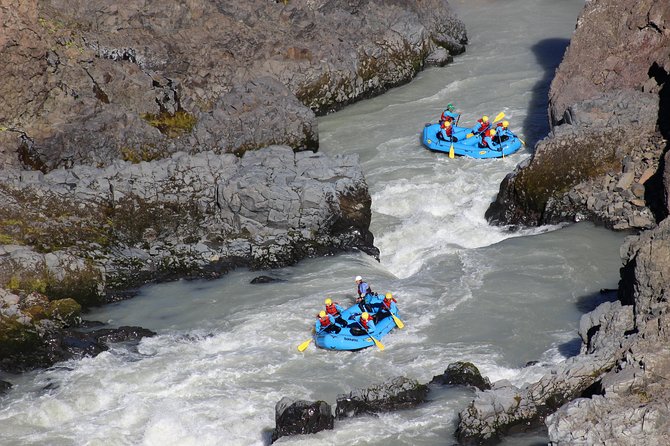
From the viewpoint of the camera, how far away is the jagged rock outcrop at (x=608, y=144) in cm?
2308

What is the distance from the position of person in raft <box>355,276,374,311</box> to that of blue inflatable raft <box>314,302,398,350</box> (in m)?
0.29

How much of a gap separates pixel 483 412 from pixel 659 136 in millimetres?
10925

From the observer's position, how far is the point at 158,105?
2738cm

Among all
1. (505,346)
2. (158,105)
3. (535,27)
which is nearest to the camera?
(505,346)

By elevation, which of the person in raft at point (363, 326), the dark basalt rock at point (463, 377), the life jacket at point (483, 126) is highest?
Answer: the life jacket at point (483, 126)

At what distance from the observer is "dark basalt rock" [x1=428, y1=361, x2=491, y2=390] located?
17.1 m

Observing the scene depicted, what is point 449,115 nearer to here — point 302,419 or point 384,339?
point 384,339

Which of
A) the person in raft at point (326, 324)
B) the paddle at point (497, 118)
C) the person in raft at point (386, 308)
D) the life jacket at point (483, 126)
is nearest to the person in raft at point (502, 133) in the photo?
the life jacket at point (483, 126)

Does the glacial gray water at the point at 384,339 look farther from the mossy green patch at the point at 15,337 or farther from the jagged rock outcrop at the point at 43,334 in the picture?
the mossy green patch at the point at 15,337

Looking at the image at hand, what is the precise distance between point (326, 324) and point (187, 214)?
5229 mm

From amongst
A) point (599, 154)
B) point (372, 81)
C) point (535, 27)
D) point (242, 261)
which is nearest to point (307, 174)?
point (242, 261)

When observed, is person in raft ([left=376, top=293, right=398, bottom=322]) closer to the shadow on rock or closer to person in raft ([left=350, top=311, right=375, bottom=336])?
person in raft ([left=350, top=311, right=375, bottom=336])

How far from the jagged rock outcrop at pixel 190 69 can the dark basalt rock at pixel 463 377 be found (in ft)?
33.7

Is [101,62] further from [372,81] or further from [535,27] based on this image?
[535,27]
